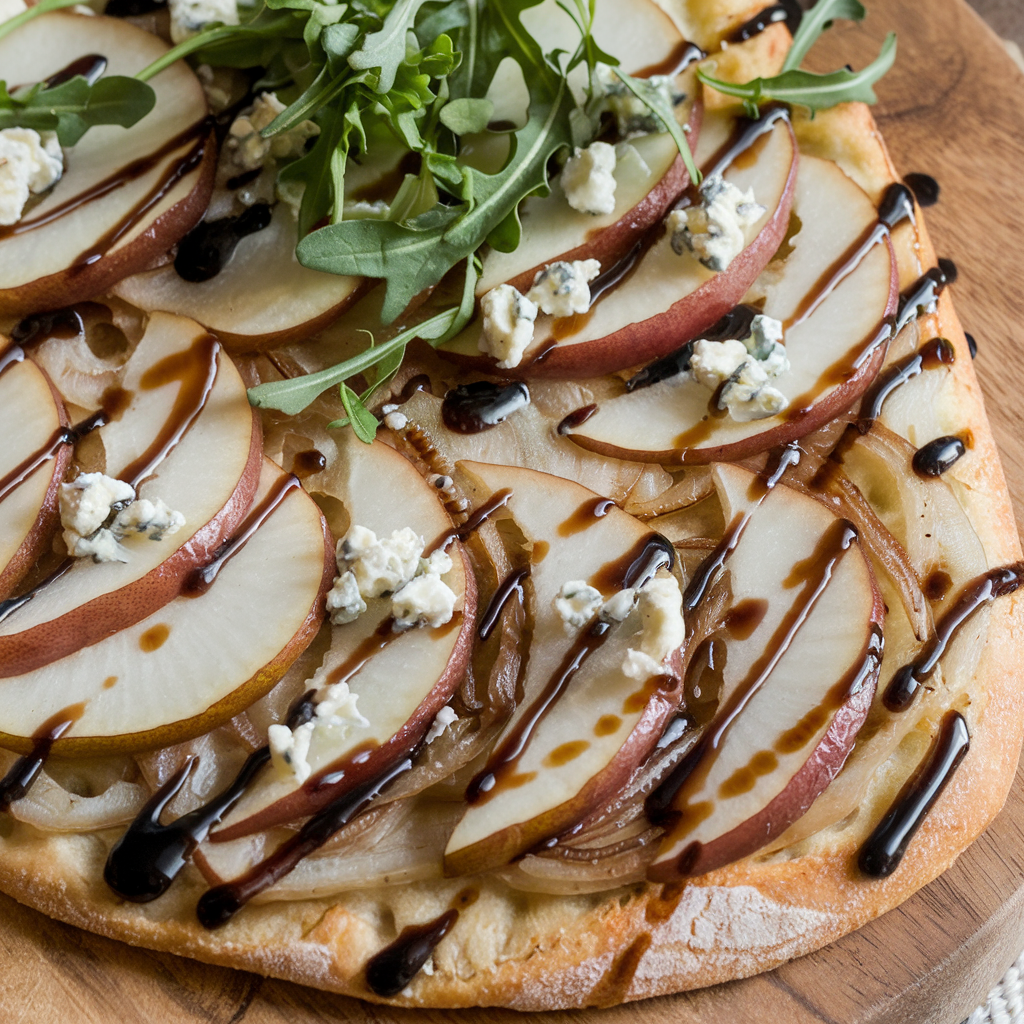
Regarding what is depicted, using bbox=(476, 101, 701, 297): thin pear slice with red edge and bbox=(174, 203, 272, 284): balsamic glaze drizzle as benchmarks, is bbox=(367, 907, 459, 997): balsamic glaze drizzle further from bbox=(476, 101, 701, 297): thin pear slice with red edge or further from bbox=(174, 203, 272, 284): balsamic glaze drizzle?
bbox=(174, 203, 272, 284): balsamic glaze drizzle

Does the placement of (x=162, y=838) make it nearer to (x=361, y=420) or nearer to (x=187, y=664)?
(x=187, y=664)

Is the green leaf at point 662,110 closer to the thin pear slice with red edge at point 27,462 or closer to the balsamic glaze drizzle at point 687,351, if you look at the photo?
the balsamic glaze drizzle at point 687,351

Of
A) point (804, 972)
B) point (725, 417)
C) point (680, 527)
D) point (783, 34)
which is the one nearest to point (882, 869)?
point (804, 972)

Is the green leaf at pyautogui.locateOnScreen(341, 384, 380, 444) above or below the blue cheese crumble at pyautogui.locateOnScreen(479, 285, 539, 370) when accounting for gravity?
below

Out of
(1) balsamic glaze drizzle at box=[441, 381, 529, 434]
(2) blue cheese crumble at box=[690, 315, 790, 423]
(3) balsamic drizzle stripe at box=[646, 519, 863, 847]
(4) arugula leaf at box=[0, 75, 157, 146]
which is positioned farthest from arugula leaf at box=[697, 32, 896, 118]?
(4) arugula leaf at box=[0, 75, 157, 146]

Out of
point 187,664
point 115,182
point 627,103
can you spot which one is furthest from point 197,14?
point 187,664

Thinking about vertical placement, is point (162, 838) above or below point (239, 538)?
below
